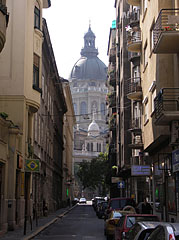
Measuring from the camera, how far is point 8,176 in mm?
22469

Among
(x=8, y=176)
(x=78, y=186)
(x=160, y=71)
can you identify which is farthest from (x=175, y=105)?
(x=78, y=186)

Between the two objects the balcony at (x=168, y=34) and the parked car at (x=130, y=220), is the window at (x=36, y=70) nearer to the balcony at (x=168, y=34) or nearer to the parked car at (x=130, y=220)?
the balcony at (x=168, y=34)

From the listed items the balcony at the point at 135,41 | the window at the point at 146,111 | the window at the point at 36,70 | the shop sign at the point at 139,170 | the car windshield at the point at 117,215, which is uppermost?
the balcony at the point at 135,41

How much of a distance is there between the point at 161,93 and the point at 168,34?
7.29 ft

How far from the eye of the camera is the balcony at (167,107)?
1661 centimetres

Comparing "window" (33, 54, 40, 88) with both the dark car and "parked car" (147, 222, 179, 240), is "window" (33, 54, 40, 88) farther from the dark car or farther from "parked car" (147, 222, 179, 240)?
"parked car" (147, 222, 179, 240)

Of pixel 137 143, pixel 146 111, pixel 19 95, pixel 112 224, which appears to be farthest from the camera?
pixel 137 143

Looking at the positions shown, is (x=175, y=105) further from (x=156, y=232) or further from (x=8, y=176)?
(x=156, y=232)

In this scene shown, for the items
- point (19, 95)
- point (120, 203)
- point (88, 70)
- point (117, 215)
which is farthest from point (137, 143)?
point (88, 70)

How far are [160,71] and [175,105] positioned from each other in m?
2.30

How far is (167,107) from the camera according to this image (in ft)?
59.6

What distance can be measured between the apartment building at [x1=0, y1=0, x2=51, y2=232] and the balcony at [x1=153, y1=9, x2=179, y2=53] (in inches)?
322

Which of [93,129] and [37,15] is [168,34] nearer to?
[37,15]

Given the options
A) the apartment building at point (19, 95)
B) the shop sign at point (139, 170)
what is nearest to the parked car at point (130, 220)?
the apartment building at point (19, 95)
